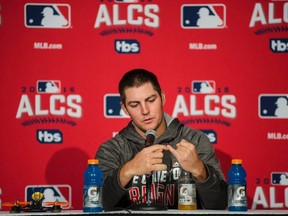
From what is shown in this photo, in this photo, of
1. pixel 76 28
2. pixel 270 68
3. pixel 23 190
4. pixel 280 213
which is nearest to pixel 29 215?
pixel 280 213

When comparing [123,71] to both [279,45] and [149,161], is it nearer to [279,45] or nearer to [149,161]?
[279,45]

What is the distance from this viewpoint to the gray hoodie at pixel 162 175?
2807mm

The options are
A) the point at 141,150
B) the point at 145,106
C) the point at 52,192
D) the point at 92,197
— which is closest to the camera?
the point at 92,197

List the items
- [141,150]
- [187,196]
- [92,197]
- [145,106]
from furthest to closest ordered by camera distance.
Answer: [145,106], [141,150], [187,196], [92,197]

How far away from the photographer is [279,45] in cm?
417

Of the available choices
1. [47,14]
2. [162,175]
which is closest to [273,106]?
[162,175]

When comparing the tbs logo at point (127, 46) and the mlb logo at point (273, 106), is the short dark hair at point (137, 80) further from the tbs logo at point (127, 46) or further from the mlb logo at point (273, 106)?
the mlb logo at point (273, 106)

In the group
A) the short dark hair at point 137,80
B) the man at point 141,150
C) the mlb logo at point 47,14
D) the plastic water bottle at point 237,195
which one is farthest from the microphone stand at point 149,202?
the mlb logo at point 47,14

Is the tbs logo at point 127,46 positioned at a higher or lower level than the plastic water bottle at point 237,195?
higher

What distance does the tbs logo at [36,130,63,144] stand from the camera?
163 inches

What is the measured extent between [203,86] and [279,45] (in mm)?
582

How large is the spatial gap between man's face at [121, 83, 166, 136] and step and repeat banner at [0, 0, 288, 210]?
97 centimetres

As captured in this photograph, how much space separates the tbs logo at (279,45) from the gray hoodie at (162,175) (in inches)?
47.0

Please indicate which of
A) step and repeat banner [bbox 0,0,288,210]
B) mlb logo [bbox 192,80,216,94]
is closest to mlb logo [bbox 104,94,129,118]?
step and repeat banner [bbox 0,0,288,210]
